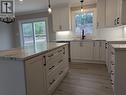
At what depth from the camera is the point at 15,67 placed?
175 cm

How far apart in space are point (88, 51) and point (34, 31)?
141 inches

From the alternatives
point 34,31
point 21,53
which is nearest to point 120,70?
point 21,53

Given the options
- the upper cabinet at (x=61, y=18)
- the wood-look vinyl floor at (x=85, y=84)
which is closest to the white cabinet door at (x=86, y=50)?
the upper cabinet at (x=61, y=18)

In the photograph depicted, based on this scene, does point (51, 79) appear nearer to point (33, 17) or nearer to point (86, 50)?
point (86, 50)

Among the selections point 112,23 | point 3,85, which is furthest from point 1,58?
point 112,23

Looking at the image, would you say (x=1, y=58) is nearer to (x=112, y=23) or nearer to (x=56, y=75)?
(x=56, y=75)

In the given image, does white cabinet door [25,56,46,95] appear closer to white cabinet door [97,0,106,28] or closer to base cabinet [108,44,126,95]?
base cabinet [108,44,126,95]

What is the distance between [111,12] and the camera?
4375 millimetres

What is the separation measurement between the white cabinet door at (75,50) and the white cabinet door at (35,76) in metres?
3.07

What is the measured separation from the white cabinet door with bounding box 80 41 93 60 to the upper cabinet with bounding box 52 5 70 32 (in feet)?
3.75

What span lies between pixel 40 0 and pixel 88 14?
2271 millimetres

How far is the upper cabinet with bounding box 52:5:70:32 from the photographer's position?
215 inches

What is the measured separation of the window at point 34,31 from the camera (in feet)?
22.1

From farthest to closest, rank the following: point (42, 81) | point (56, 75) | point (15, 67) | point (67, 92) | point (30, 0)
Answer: point (30, 0), point (56, 75), point (67, 92), point (42, 81), point (15, 67)
